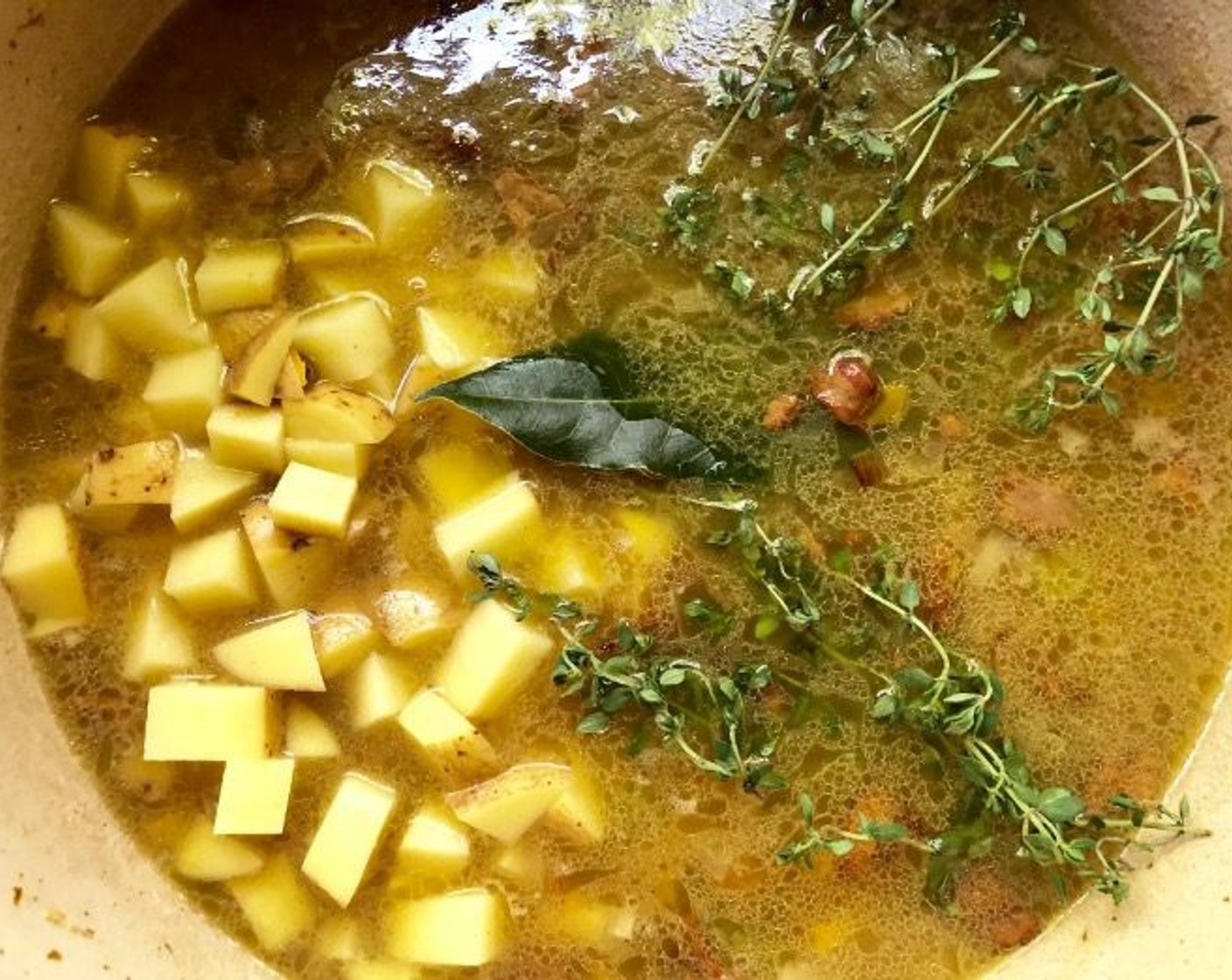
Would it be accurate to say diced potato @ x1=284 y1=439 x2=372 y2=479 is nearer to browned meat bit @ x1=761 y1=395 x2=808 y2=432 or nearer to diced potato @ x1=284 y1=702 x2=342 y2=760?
diced potato @ x1=284 y1=702 x2=342 y2=760

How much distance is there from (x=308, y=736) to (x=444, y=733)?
0.24 metres

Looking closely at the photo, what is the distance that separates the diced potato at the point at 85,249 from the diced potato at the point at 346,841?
0.94 m

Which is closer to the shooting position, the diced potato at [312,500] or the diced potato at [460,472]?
the diced potato at [312,500]

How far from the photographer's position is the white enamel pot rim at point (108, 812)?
7.08ft

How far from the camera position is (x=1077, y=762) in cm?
225

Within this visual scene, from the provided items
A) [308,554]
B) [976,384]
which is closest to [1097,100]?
[976,384]

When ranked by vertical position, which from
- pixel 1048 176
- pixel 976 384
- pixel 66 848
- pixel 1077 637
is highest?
pixel 1048 176

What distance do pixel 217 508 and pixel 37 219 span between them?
1.94ft

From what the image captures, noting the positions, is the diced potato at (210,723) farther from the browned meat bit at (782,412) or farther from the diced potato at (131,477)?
the browned meat bit at (782,412)

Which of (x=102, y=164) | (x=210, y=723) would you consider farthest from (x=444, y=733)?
(x=102, y=164)

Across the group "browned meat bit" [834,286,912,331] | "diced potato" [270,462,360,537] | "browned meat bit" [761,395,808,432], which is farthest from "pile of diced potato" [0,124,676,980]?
"browned meat bit" [834,286,912,331]

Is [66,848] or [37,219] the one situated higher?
[37,219]

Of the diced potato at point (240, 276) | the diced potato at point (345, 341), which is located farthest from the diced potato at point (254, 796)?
the diced potato at point (240, 276)

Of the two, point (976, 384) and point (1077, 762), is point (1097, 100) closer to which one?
point (976, 384)
